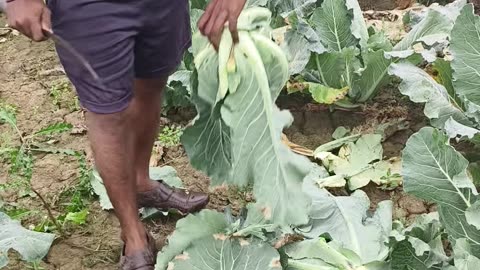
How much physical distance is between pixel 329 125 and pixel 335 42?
398mm

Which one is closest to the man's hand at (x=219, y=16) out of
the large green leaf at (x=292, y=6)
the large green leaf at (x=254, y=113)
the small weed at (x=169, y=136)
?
the large green leaf at (x=254, y=113)

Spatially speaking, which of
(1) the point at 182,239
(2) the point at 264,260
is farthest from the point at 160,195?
(2) the point at 264,260

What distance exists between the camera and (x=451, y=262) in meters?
2.47

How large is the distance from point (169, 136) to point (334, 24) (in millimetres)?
899

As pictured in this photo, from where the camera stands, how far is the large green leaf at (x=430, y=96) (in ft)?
10.0

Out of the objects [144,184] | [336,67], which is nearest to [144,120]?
[144,184]

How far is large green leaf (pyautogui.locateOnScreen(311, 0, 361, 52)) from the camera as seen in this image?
346 centimetres

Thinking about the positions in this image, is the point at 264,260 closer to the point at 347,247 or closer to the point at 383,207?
the point at 347,247

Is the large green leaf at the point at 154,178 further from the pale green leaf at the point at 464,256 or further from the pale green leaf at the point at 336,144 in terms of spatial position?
the pale green leaf at the point at 464,256

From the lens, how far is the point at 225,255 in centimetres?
245

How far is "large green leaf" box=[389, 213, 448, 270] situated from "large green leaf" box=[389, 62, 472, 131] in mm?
639

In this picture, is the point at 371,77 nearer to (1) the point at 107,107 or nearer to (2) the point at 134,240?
(2) the point at 134,240

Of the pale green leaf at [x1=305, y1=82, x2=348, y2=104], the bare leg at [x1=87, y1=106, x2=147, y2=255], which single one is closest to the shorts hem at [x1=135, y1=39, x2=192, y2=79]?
the bare leg at [x1=87, y1=106, x2=147, y2=255]

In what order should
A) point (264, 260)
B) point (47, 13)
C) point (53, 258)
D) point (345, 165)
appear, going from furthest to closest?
point (345, 165) < point (53, 258) < point (264, 260) < point (47, 13)
